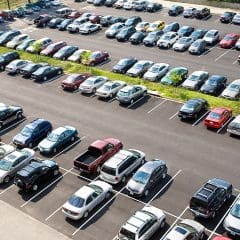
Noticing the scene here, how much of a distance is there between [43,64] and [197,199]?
1264 inches

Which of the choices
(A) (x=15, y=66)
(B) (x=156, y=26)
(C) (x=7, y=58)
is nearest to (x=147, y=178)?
(A) (x=15, y=66)

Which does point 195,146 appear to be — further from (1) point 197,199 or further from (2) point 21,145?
(2) point 21,145

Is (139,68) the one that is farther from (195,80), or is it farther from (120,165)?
(120,165)

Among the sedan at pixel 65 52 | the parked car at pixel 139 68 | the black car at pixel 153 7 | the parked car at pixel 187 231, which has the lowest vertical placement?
the black car at pixel 153 7

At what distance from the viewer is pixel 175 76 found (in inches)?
2040

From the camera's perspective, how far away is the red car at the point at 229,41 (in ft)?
205

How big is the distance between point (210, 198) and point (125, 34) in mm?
39385

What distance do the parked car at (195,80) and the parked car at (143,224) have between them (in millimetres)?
22065

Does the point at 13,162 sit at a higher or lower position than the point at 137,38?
higher

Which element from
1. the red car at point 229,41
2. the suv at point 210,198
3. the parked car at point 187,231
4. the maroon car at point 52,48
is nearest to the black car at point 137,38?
the maroon car at point 52,48

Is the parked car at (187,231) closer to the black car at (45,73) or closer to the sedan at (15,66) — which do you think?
the black car at (45,73)

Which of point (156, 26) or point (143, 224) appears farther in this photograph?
point (156, 26)

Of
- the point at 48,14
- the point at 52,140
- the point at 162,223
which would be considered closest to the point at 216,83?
the point at 52,140

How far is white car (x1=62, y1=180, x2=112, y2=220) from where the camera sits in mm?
32875
